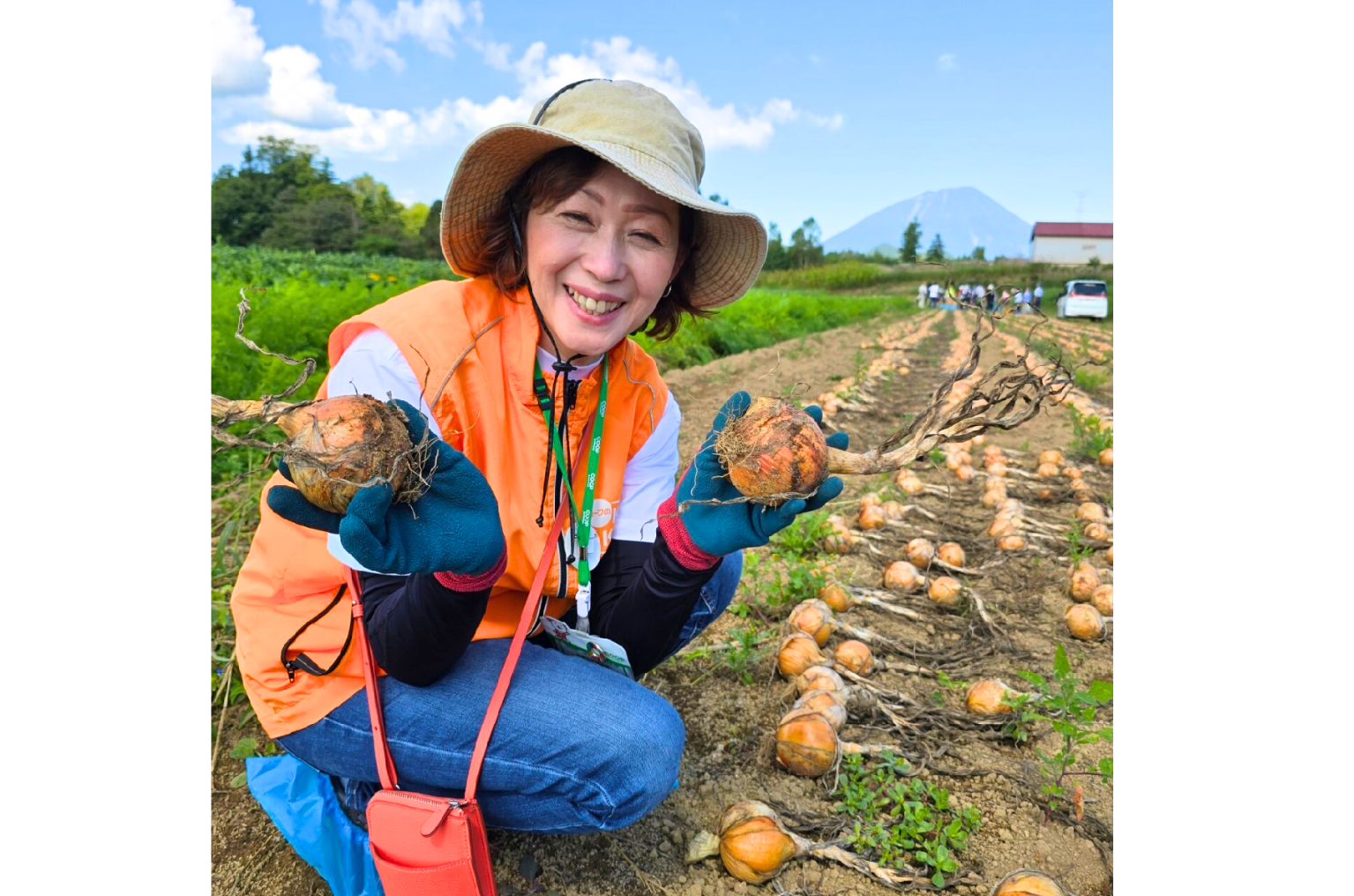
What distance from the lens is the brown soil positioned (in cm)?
177

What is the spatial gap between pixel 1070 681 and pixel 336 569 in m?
1.78

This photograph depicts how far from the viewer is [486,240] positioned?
1.85 m

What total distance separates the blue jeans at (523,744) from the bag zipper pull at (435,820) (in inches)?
6.1

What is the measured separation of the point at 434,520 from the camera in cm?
139

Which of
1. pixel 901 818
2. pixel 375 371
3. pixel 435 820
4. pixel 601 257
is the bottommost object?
pixel 901 818

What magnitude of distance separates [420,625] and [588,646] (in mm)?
509

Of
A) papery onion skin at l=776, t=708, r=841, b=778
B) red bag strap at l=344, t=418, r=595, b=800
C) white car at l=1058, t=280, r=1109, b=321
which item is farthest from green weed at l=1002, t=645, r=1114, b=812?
white car at l=1058, t=280, r=1109, b=321

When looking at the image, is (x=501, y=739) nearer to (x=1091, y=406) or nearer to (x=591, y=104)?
(x=591, y=104)

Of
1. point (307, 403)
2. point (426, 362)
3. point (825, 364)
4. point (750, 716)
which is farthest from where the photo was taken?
point (825, 364)

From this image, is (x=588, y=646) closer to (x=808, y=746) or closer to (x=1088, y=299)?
(x=808, y=746)

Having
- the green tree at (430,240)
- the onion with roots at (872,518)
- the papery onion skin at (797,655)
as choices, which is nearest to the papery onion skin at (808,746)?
the papery onion skin at (797,655)

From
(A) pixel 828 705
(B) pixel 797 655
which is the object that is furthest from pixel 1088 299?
(A) pixel 828 705

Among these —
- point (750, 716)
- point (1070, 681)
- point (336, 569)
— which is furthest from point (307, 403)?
point (1070, 681)

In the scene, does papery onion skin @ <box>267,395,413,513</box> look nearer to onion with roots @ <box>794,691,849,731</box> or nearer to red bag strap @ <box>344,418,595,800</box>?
red bag strap @ <box>344,418,595,800</box>
